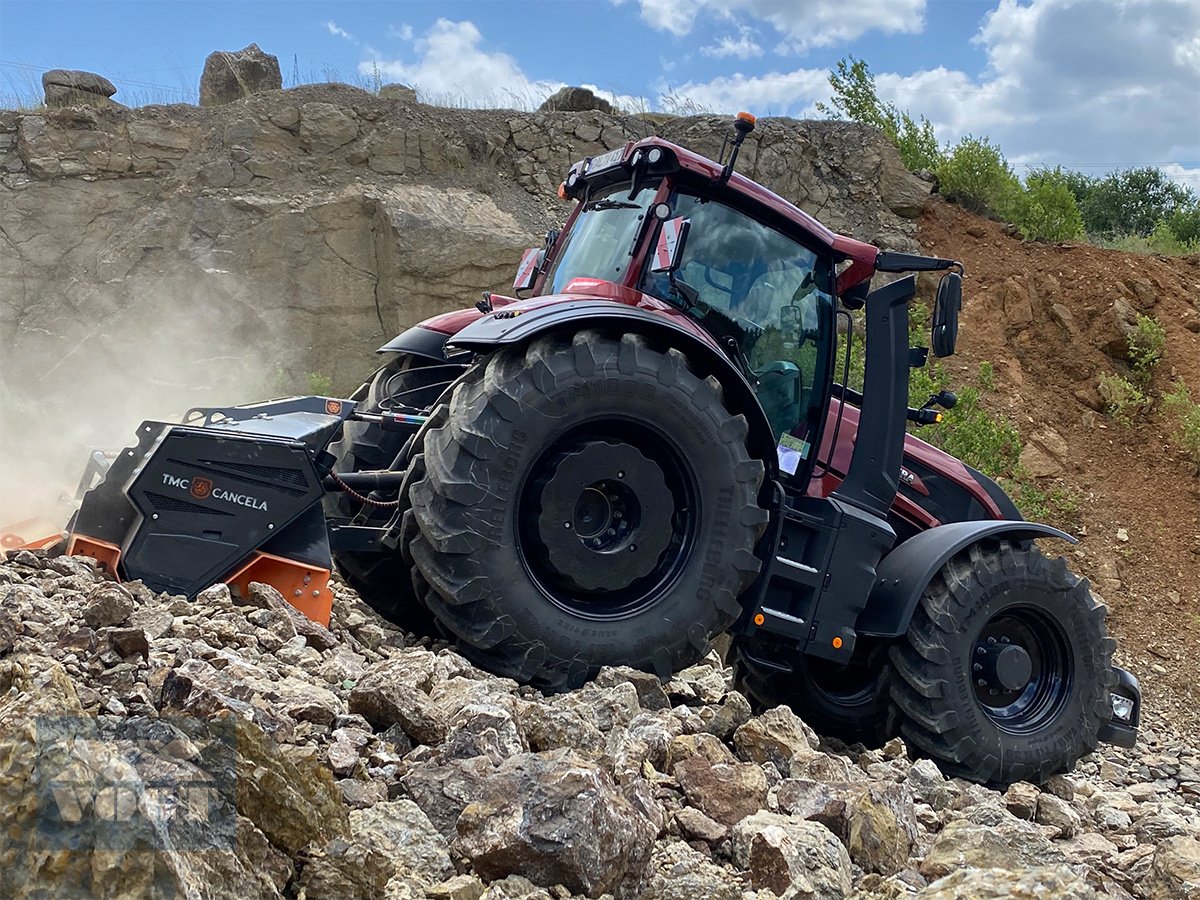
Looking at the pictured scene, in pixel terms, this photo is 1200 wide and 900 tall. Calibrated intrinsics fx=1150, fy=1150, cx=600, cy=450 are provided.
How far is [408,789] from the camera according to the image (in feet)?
8.37

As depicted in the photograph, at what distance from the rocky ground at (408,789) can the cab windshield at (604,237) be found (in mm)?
1859

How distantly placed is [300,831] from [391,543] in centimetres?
202

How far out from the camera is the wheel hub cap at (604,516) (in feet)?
13.3

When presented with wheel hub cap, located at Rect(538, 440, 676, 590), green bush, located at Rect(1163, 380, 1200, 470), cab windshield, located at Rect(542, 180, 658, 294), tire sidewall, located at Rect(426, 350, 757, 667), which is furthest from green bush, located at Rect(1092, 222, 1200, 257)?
wheel hub cap, located at Rect(538, 440, 676, 590)

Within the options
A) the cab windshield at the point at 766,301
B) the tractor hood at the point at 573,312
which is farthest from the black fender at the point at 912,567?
the tractor hood at the point at 573,312

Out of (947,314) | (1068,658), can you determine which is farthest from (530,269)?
(1068,658)

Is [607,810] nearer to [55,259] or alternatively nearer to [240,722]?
[240,722]

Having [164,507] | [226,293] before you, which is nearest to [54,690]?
[164,507]

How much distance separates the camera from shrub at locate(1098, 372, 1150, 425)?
14.4 m

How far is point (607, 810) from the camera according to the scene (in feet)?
7.45

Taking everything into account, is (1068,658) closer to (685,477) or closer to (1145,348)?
(685,477)

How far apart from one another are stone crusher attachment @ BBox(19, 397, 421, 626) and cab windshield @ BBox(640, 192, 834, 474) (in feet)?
5.51

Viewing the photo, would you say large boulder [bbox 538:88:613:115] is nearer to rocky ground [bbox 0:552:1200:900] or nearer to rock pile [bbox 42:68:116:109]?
rock pile [bbox 42:68:116:109]

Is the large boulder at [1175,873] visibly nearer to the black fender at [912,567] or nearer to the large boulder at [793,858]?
the large boulder at [793,858]
